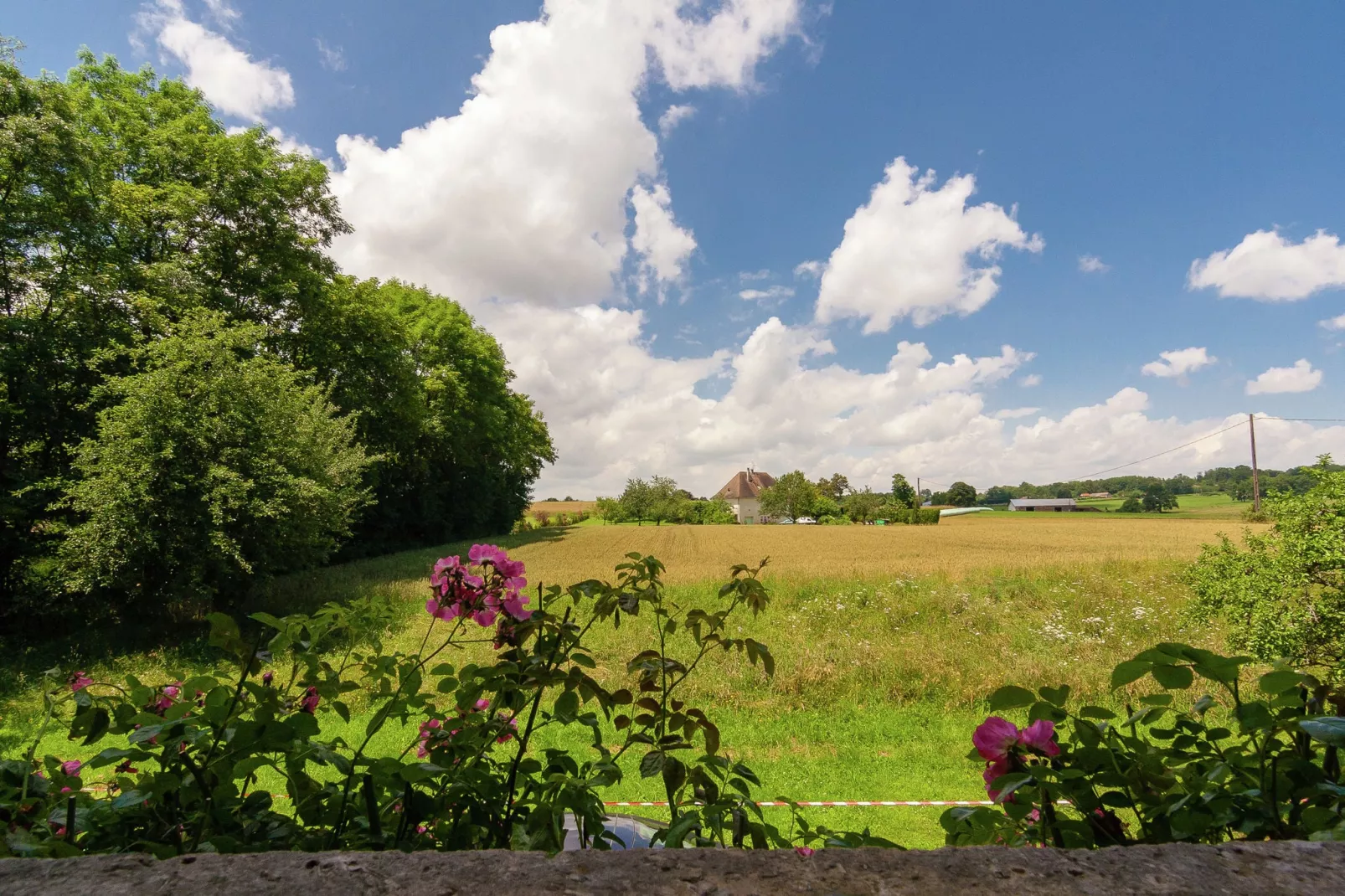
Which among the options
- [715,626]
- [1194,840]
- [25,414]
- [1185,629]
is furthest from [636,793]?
[25,414]

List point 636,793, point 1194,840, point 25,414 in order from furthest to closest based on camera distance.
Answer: point 25,414 → point 636,793 → point 1194,840

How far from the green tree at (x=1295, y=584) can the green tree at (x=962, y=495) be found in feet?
434

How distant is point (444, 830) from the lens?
1.17 meters

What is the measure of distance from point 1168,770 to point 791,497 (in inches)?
3878

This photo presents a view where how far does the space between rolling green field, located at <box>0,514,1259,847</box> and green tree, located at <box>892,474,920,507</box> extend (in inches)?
2732

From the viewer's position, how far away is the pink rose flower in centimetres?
113

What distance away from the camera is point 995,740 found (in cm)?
115

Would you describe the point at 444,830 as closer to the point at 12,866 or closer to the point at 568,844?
the point at 12,866

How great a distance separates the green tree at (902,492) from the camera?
288 ft

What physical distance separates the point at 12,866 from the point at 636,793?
18.3 feet

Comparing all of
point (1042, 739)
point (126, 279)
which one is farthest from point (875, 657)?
point (126, 279)

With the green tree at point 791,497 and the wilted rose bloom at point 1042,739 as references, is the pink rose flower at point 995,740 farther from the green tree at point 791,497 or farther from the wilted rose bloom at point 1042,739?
the green tree at point 791,497

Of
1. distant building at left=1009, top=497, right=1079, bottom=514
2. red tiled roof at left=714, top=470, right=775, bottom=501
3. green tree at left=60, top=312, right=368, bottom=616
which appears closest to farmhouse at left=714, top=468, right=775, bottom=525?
red tiled roof at left=714, top=470, right=775, bottom=501

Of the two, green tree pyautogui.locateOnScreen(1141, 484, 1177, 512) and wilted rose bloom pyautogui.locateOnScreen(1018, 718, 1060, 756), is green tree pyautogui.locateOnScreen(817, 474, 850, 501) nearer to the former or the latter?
green tree pyautogui.locateOnScreen(1141, 484, 1177, 512)
